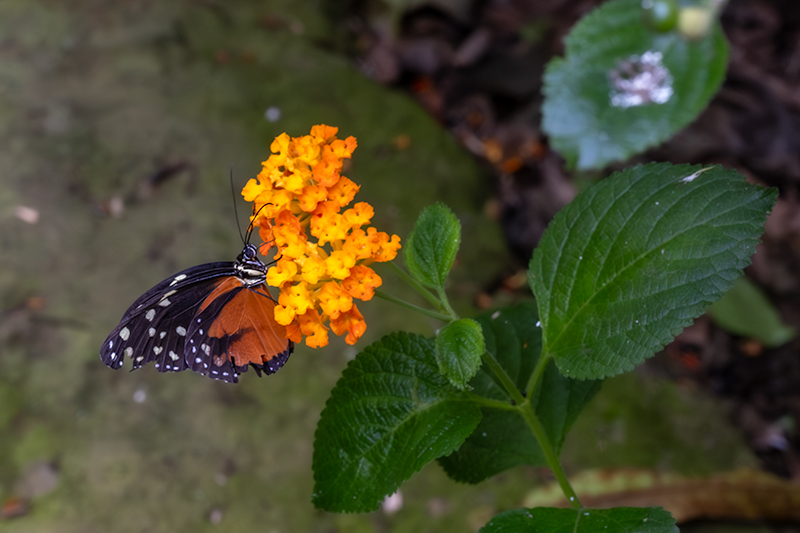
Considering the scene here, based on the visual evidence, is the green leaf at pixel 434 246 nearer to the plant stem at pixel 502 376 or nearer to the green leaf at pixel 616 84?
the plant stem at pixel 502 376

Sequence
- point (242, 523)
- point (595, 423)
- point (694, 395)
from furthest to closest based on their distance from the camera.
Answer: point (694, 395) → point (595, 423) → point (242, 523)

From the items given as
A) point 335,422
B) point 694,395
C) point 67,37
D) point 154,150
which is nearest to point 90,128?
point 154,150

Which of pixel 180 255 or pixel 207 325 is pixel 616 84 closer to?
pixel 207 325

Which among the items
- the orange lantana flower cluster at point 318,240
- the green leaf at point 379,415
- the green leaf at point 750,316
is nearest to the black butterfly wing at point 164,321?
the orange lantana flower cluster at point 318,240

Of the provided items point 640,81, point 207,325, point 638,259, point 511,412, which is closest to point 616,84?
point 640,81

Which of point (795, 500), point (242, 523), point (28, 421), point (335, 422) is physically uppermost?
point (335, 422)

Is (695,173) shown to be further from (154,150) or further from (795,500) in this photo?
(154,150)
